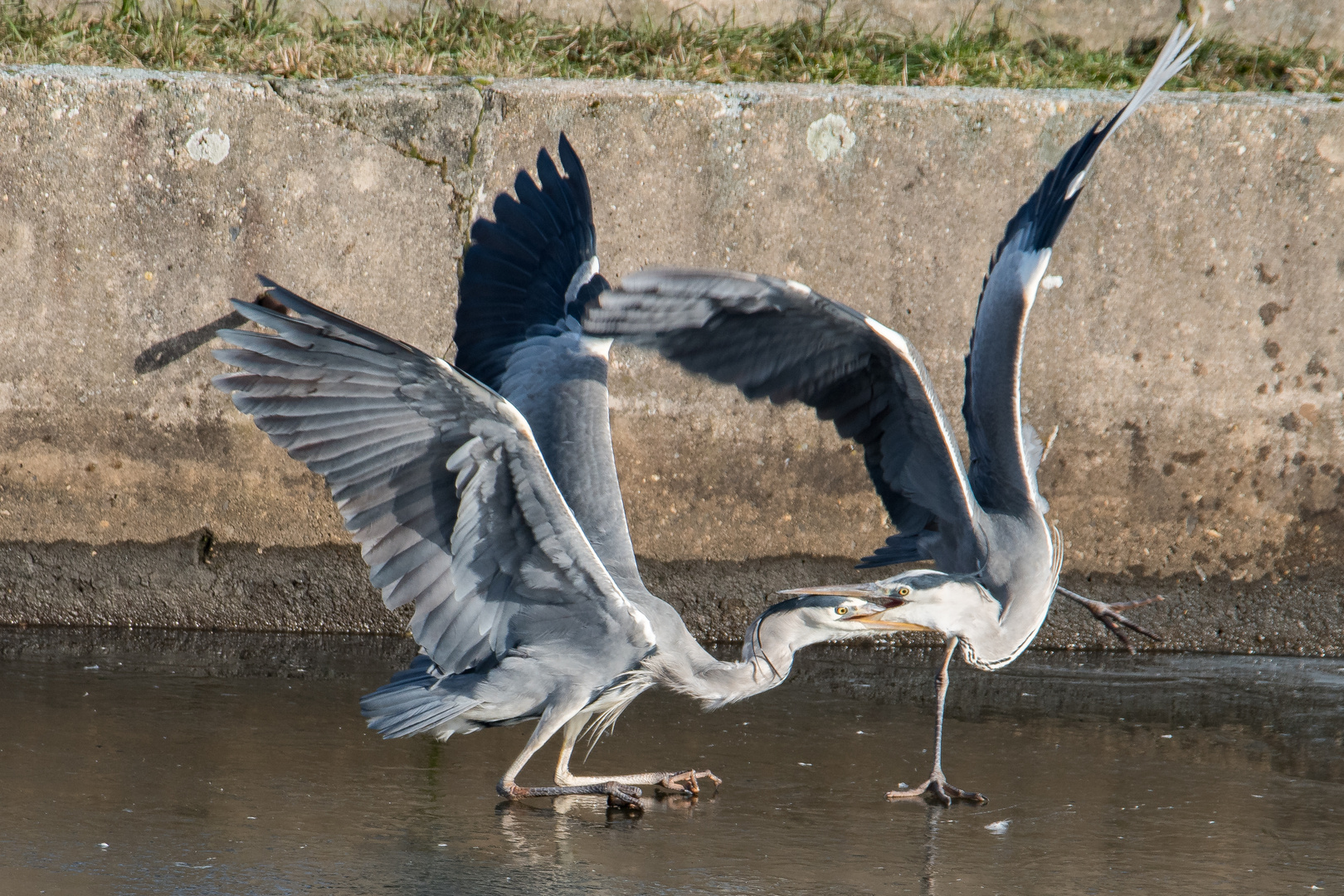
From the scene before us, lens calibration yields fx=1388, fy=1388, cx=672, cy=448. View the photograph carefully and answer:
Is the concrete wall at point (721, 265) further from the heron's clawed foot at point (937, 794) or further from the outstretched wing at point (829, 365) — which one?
the heron's clawed foot at point (937, 794)

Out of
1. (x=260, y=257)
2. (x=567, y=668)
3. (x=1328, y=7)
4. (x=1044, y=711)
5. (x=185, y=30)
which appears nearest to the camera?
(x=567, y=668)

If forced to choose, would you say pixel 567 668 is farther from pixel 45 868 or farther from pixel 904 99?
pixel 904 99

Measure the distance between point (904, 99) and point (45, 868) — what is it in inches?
153

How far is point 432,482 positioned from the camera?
3.32 metres

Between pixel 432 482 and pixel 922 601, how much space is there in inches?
52.1

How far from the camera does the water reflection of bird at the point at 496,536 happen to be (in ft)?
10.4

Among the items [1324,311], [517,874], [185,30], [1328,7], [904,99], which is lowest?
[517,874]

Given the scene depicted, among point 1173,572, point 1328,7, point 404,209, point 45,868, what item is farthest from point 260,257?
point 1328,7

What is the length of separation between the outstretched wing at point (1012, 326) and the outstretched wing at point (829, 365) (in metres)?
0.14

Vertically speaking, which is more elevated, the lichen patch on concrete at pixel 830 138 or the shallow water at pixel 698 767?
the lichen patch on concrete at pixel 830 138

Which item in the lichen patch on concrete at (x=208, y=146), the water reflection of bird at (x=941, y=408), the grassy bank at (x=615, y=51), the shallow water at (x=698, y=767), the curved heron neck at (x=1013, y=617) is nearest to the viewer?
the shallow water at (x=698, y=767)

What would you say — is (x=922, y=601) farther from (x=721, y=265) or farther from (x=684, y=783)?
(x=721, y=265)

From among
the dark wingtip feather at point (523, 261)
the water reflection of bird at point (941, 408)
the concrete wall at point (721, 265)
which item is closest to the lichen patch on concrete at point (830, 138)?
the concrete wall at point (721, 265)

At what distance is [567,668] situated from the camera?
355 centimetres
